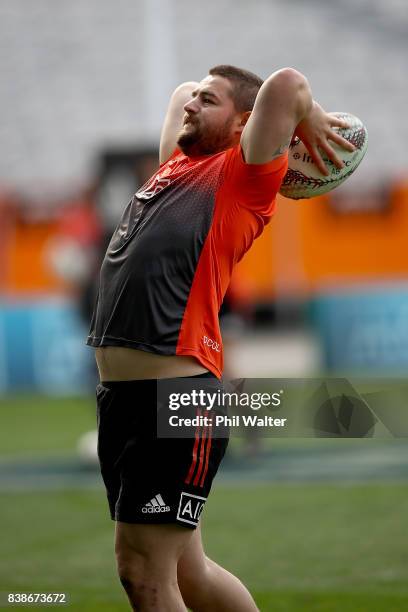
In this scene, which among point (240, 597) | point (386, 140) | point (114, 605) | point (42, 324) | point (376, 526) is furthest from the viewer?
point (386, 140)

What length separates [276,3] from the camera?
2281 cm

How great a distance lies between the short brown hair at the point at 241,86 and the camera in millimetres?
3846

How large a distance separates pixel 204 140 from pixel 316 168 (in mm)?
402

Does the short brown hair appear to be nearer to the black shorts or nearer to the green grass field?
the black shorts

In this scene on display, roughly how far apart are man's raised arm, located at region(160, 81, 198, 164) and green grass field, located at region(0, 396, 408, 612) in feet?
6.68

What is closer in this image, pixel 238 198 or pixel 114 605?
pixel 238 198

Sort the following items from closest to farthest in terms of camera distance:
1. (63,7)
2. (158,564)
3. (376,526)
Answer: (158,564) < (376,526) < (63,7)

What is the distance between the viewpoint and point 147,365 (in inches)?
146

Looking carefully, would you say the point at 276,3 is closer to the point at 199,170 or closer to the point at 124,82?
the point at 124,82

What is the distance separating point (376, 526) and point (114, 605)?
1899 mm

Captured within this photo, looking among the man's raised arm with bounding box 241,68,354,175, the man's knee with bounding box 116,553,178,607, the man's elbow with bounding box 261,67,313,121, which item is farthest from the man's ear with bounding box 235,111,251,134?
the man's knee with bounding box 116,553,178,607

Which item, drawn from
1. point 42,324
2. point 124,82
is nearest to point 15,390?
point 42,324

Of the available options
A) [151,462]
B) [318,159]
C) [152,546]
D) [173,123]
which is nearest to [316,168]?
[318,159]

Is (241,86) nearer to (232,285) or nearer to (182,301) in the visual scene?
(182,301)
